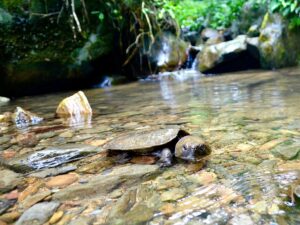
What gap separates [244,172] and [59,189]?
88 cm

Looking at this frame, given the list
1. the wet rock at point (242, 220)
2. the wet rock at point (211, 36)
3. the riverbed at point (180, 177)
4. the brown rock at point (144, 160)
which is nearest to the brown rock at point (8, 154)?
the riverbed at point (180, 177)

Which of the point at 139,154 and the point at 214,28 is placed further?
the point at 214,28

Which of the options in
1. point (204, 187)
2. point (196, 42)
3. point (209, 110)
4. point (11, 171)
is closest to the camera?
point (204, 187)

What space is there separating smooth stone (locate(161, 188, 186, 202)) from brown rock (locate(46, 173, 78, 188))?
52 cm

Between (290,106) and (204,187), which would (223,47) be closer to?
(290,106)

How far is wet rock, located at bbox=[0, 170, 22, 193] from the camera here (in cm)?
163

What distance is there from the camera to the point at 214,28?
1018 cm

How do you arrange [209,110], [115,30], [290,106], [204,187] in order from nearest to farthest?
[204,187]
[290,106]
[209,110]
[115,30]

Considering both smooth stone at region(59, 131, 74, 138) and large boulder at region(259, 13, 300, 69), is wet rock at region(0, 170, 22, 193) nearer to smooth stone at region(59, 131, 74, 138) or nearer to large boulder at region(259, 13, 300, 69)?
smooth stone at region(59, 131, 74, 138)

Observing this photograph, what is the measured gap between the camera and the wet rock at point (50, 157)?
1925mm

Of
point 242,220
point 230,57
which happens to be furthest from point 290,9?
point 242,220

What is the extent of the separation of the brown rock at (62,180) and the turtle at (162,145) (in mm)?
343

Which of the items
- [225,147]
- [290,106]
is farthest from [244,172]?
[290,106]

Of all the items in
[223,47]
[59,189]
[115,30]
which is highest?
[115,30]
